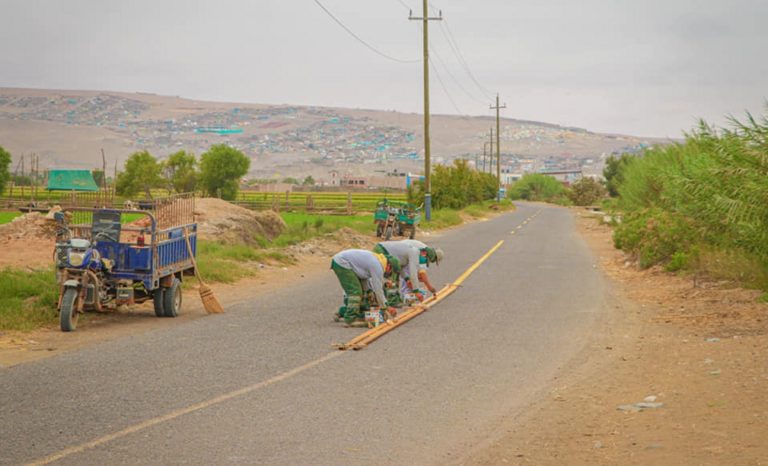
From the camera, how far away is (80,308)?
14.4 m

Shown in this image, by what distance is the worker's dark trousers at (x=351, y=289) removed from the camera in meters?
14.6

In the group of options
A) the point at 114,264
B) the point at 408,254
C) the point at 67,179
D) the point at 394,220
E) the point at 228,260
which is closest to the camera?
the point at 114,264

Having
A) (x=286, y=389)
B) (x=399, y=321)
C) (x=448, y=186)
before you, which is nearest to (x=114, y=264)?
(x=399, y=321)

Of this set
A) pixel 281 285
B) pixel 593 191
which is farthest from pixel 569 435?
pixel 593 191

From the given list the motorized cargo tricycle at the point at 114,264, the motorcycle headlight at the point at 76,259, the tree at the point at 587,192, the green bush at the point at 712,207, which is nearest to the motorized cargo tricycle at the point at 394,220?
the green bush at the point at 712,207

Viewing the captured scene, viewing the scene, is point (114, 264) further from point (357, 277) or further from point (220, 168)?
point (220, 168)

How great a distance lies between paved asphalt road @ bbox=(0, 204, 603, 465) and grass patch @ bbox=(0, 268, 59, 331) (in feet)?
6.94

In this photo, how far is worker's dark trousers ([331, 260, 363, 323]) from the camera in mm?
14570

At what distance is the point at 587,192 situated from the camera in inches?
5094

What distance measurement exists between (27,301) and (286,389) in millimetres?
7460

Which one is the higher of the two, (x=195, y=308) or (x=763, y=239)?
(x=763, y=239)

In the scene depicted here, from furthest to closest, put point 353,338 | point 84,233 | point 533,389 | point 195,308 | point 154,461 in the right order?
point 195,308 → point 84,233 → point 353,338 → point 533,389 → point 154,461

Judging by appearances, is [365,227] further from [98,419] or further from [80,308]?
[98,419]

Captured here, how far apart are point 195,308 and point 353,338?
508 cm
